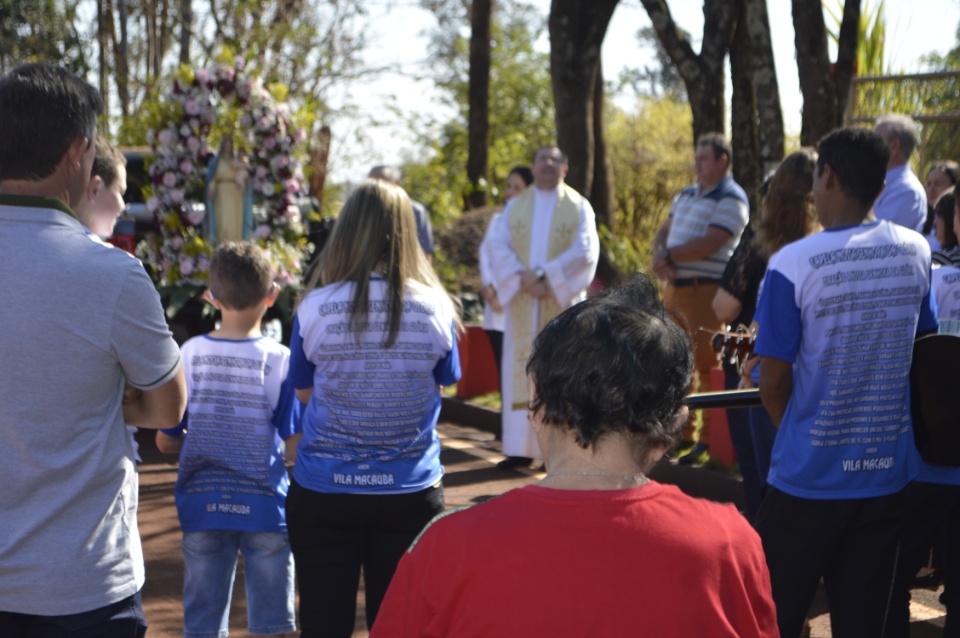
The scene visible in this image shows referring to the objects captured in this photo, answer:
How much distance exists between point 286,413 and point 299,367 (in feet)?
1.31

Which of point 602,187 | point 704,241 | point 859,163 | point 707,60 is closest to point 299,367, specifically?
point 859,163

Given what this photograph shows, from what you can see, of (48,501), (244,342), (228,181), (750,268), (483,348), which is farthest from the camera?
(483,348)

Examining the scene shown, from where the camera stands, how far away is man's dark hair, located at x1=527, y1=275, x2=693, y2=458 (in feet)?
5.83

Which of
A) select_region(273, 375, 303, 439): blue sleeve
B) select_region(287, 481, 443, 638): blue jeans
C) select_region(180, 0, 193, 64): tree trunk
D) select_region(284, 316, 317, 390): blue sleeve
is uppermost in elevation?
select_region(180, 0, 193, 64): tree trunk

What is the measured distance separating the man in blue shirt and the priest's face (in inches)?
99.3

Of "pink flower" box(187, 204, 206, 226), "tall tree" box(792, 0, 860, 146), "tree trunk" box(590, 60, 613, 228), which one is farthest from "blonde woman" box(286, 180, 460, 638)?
"tree trunk" box(590, 60, 613, 228)

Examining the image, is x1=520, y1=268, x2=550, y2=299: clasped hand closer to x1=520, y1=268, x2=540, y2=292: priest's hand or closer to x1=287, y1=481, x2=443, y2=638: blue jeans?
x1=520, y1=268, x2=540, y2=292: priest's hand

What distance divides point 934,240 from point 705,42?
16.1 ft

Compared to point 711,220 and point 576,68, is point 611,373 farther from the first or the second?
point 576,68

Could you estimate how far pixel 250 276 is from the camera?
13.5 feet

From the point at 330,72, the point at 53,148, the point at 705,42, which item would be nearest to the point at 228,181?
the point at 705,42

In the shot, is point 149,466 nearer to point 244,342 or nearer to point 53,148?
point 244,342

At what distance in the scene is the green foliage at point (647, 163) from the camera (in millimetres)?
19625

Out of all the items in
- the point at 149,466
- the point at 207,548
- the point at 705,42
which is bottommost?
the point at 149,466
